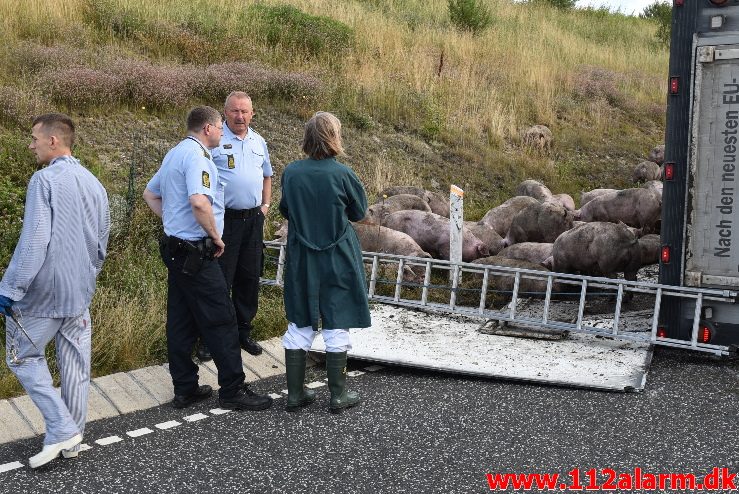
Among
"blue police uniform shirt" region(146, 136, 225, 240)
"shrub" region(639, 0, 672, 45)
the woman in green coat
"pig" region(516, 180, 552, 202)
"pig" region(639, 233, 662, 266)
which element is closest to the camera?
"blue police uniform shirt" region(146, 136, 225, 240)

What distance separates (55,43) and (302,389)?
9957 millimetres

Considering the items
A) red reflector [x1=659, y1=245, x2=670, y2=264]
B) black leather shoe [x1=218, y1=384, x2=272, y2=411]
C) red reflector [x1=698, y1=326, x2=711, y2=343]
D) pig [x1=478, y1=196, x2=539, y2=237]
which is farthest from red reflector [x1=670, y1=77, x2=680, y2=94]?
pig [x1=478, y1=196, x2=539, y2=237]

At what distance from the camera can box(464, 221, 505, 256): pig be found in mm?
9922

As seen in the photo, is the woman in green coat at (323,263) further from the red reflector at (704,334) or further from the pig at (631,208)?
the pig at (631,208)

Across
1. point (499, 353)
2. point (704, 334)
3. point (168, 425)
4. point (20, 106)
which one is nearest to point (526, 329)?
point (499, 353)

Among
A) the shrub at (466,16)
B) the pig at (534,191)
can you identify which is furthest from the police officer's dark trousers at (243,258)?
the shrub at (466,16)

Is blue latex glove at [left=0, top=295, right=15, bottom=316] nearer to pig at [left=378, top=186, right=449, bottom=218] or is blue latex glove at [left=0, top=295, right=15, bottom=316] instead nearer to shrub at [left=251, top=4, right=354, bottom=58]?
pig at [left=378, top=186, right=449, bottom=218]

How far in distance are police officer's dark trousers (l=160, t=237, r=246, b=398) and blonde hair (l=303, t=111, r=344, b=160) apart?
0.91m

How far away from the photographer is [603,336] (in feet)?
24.1

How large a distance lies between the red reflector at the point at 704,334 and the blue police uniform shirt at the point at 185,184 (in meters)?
3.46

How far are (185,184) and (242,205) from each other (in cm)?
96

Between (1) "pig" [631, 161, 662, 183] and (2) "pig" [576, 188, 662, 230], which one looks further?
(1) "pig" [631, 161, 662, 183]

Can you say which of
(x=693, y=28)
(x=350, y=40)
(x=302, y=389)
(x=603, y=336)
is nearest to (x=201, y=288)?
(x=302, y=389)

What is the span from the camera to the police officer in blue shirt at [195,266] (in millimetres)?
5648
